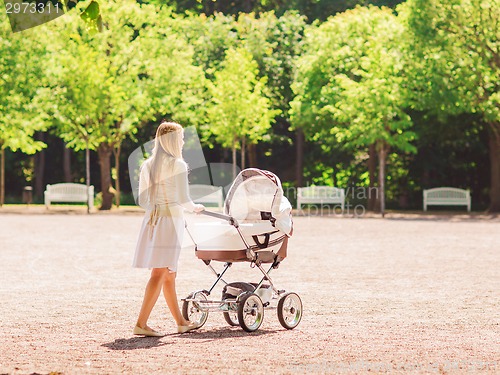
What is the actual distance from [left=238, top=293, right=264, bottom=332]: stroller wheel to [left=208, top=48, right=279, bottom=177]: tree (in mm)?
35004

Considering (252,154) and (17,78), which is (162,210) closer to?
(17,78)

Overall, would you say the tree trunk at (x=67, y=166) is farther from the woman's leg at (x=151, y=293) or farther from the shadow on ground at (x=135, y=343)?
the shadow on ground at (x=135, y=343)

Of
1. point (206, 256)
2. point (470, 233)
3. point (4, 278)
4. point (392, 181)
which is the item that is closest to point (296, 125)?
point (392, 181)

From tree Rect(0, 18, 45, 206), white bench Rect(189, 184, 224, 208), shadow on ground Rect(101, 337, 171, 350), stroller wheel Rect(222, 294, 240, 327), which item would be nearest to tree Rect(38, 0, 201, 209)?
tree Rect(0, 18, 45, 206)

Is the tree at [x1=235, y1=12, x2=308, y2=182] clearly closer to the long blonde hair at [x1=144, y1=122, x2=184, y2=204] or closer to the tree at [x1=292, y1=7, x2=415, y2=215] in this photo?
the tree at [x1=292, y1=7, x2=415, y2=215]

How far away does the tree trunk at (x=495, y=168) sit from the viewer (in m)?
39.9

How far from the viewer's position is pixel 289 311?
9.98m

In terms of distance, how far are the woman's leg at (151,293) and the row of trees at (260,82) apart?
1124 inches

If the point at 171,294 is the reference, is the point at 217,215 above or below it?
above

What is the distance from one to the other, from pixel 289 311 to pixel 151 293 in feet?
4.80

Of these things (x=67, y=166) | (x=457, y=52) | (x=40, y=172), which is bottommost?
(x=40, y=172)

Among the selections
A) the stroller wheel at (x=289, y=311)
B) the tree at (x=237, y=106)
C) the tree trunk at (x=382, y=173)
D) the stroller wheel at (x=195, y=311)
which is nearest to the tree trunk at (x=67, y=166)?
the tree at (x=237, y=106)

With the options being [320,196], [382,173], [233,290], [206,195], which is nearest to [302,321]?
[233,290]

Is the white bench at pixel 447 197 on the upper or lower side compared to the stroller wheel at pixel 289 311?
upper
